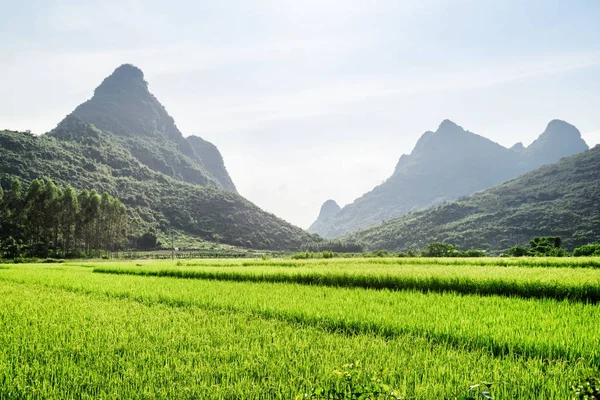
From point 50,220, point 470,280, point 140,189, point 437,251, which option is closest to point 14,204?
point 50,220

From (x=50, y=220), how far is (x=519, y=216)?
13512 centimetres

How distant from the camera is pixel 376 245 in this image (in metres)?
161

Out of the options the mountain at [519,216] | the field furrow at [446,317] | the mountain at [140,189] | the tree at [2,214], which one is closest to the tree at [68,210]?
the tree at [2,214]

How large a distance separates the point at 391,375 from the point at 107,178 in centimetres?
14505

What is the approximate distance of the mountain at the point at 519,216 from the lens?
10769cm

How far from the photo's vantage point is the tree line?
59.8 meters

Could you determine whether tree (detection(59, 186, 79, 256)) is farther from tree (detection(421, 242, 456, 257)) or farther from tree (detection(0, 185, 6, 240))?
tree (detection(421, 242, 456, 257))

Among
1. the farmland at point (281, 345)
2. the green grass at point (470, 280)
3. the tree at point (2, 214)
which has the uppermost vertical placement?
the tree at point (2, 214)

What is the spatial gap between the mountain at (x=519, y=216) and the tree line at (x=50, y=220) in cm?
10958

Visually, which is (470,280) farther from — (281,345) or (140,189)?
(140,189)

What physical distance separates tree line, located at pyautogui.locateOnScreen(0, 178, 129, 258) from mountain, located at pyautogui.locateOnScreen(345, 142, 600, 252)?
360ft

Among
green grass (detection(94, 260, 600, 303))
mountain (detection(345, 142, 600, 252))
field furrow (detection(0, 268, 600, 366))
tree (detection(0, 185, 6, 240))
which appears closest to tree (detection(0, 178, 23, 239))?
tree (detection(0, 185, 6, 240))

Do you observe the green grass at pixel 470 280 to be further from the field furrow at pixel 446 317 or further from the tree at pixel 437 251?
the tree at pixel 437 251

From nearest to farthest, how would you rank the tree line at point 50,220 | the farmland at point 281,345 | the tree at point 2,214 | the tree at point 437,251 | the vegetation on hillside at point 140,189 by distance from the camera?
the farmland at point 281,345 < the tree at point 2,214 < the tree line at point 50,220 < the tree at point 437,251 < the vegetation on hillside at point 140,189
